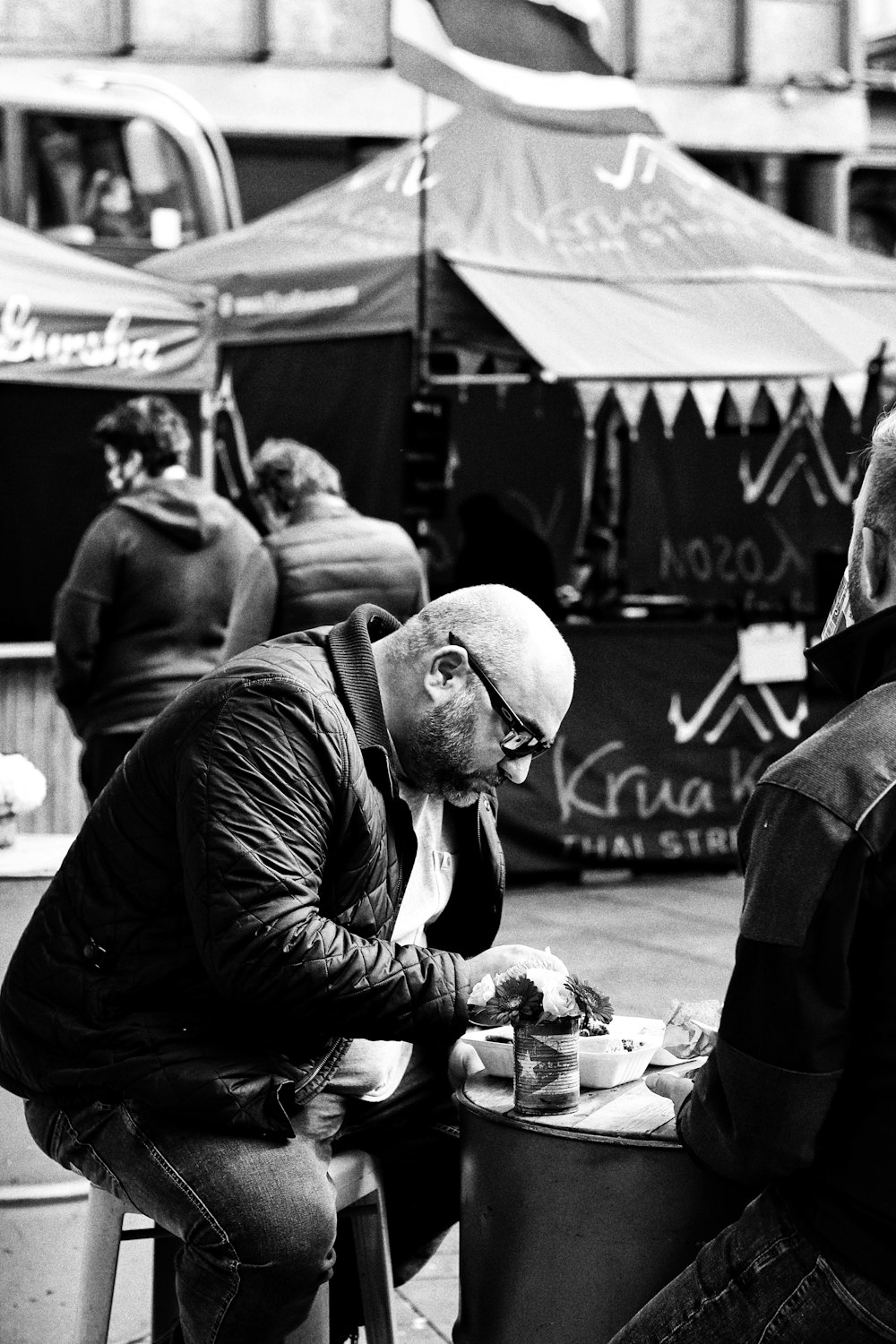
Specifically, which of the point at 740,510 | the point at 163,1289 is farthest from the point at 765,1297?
the point at 740,510

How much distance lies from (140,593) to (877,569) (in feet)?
14.3

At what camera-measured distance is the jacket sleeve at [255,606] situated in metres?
6.09

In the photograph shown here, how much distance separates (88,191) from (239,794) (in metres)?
11.2

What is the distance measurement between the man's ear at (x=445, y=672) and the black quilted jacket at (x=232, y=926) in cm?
10

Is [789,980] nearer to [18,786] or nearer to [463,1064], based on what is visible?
[463,1064]

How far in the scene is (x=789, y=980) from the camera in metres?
2.12

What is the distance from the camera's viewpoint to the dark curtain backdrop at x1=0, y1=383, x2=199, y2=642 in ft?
28.7

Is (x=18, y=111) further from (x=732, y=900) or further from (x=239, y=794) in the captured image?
(x=239, y=794)

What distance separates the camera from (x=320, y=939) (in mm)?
2732

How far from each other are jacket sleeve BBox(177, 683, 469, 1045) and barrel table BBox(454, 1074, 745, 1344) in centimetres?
23

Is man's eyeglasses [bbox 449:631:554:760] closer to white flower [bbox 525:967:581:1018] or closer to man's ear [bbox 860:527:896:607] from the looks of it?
white flower [bbox 525:967:581:1018]

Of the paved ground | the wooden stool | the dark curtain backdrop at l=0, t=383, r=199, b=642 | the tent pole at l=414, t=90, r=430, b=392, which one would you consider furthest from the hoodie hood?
the wooden stool

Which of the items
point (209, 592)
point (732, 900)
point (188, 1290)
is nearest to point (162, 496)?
point (209, 592)

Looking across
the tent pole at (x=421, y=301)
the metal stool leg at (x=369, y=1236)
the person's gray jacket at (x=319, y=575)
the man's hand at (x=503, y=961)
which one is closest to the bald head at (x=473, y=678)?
the man's hand at (x=503, y=961)
